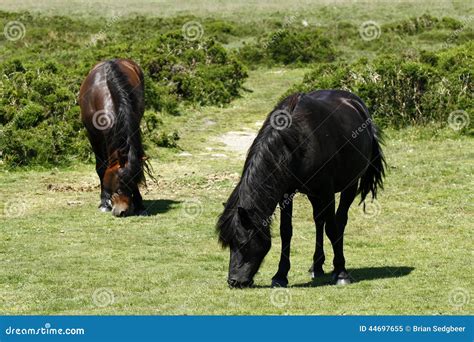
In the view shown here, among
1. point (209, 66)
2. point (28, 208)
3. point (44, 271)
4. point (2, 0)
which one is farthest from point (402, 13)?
point (44, 271)

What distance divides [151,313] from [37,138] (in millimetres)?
13057

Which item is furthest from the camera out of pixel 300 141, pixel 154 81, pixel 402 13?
pixel 402 13

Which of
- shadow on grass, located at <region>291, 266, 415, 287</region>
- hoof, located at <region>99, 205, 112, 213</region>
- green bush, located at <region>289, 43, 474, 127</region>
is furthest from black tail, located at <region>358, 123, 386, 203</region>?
green bush, located at <region>289, 43, 474, 127</region>

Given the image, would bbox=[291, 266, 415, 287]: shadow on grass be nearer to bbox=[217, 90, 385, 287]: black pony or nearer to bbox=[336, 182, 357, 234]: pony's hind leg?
bbox=[217, 90, 385, 287]: black pony

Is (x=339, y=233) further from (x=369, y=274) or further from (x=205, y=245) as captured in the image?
(x=205, y=245)

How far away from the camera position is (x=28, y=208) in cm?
A: 1631

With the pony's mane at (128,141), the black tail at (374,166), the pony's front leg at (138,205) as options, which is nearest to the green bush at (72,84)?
the pony's front leg at (138,205)

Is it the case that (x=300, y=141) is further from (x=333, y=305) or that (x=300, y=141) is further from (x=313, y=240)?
(x=313, y=240)

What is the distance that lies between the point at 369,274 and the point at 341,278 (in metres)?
0.70

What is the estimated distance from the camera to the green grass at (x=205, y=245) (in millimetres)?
9578

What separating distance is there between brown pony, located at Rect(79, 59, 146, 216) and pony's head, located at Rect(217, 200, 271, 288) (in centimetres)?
522

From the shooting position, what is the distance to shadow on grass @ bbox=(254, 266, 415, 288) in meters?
10.9

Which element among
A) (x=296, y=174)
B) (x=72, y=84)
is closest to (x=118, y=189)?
(x=296, y=174)

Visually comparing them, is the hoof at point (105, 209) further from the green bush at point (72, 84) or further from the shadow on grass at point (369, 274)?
the shadow on grass at point (369, 274)
